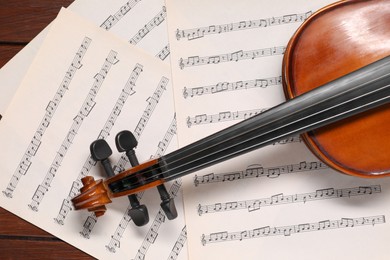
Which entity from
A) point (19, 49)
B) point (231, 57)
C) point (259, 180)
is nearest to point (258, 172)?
point (259, 180)

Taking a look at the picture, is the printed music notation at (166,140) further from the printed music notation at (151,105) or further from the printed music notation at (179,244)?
the printed music notation at (179,244)

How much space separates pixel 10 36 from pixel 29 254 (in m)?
0.46

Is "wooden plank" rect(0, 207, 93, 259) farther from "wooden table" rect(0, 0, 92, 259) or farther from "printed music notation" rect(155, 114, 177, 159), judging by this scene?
"printed music notation" rect(155, 114, 177, 159)

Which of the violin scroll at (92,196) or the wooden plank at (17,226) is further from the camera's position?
the wooden plank at (17,226)

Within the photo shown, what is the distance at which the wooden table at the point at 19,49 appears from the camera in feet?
3.88

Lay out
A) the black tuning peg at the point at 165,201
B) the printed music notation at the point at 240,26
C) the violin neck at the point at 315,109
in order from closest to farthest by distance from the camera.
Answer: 1. the violin neck at the point at 315,109
2. the black tuning peg at the point at 165,201
3. the printed music notation at the point at 240,26

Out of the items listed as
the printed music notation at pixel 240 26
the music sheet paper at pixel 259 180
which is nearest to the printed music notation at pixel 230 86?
the music sheet paper at pixel 259 180

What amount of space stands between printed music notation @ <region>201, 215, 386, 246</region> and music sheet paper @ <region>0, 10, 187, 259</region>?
2.9 inches

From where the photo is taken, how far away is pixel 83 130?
1.18 meters

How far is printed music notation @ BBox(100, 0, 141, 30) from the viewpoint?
1.19 meters

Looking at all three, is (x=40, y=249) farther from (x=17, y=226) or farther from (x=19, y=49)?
(x=19, y=49)

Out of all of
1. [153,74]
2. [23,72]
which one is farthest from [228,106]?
[23,72]

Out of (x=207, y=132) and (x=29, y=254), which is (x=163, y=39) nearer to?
(x=207, y=132)

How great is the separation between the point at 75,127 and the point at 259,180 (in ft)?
1.31
